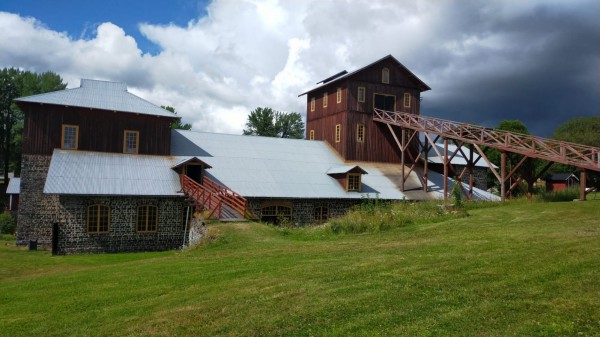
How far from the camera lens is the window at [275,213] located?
28.6 m

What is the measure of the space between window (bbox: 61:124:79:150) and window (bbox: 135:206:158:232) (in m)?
6.26

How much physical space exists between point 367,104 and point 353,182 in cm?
816

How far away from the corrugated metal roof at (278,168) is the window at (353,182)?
53 centimetres

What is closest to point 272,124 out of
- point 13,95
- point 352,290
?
point 13,95

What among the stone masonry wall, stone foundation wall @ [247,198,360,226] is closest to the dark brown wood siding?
stone foundation wall @ [247,198,360,226]

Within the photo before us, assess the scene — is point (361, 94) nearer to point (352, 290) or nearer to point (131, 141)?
point (131, 141)

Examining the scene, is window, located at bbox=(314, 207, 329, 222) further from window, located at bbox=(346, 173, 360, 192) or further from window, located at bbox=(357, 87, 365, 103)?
window, located at bbox=(357, 87, 365, 103)

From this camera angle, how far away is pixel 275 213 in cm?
2883

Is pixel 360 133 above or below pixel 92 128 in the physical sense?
above

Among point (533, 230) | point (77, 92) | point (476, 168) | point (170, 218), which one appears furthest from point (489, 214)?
point (77, 92)

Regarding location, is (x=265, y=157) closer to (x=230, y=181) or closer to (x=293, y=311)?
(x=230, y=181)

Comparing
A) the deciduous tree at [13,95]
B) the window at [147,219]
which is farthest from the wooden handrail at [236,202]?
the deciduous tree at [13,95]

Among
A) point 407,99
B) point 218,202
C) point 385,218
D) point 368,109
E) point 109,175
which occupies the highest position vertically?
point 407,99

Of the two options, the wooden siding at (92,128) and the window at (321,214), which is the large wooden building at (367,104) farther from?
the wooden siding at (92,128)
